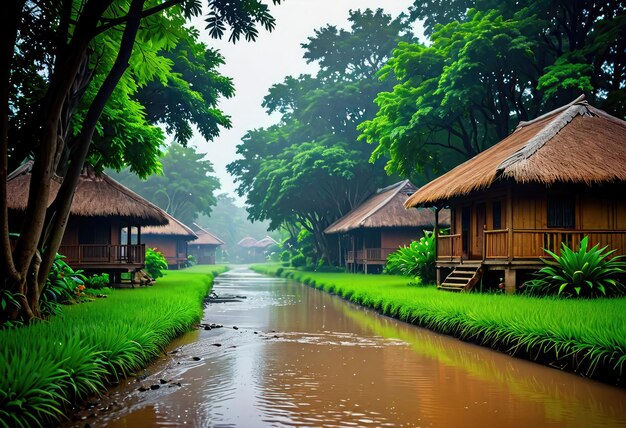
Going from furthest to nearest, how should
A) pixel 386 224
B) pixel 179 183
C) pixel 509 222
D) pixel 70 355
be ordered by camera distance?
pixel 179 183, pixel 386 224, pixel 509 222, pixel 70 355

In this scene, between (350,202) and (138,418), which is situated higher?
(350,202)

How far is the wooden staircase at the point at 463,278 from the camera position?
52.0 feet

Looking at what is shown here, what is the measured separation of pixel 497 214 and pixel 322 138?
987 inches

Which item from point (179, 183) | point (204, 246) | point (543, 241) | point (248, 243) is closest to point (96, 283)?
point (543, 241)

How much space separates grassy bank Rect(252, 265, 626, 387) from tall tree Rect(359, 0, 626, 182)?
10.7m

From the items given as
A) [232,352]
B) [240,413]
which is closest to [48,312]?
[232,352]

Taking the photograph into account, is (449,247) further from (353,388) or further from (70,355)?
(70,355)

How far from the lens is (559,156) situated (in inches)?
583

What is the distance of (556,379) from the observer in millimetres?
7602

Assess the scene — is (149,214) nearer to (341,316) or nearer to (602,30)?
(341,316)

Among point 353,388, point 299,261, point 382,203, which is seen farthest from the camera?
point 299,261

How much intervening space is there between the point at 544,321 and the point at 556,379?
1.45 metres

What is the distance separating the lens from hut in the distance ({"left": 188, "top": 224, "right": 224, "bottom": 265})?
64500mm

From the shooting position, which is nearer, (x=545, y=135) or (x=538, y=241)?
(x=538, y=241)
